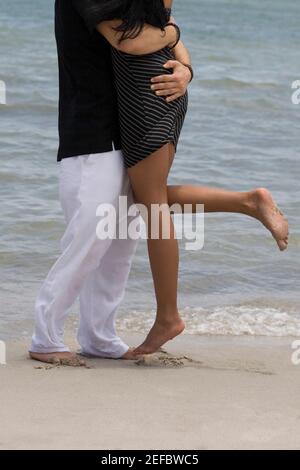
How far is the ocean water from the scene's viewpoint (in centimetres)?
520

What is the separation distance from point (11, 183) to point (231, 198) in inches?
140

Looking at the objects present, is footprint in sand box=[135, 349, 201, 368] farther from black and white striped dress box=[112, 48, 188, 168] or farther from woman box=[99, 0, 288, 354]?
black and white striped dress box=[112, 48, 188, 168]

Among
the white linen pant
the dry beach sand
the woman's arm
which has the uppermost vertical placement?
the woman's arm

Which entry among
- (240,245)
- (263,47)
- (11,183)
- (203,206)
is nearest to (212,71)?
(263,47)

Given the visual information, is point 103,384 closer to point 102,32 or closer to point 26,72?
point 102,32

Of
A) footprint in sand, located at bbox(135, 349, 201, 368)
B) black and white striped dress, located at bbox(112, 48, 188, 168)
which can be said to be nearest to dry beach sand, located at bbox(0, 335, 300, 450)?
footprint in sand, located at bbox(135, 349, 201, 368)

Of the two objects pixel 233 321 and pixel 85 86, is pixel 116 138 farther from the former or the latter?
pixel 233 321

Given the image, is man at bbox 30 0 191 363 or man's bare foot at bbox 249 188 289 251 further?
man's bare foot at bbox 249 188 289 251

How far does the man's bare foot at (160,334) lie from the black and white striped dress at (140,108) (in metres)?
0.62

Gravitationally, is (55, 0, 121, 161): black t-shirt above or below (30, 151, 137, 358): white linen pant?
above

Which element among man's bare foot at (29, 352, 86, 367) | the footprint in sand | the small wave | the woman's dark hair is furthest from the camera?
the small wave

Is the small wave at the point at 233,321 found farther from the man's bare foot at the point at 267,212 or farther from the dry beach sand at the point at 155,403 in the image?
the man's bare foot at the point at 267,212

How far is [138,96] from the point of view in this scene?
12.3 feet

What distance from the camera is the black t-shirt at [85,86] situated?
377cm
